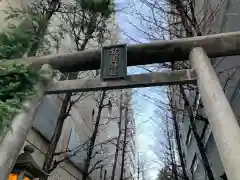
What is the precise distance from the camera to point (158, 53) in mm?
5043

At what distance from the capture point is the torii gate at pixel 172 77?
3.69 meters

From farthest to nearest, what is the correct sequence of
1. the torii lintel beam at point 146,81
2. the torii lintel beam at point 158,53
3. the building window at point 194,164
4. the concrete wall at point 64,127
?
1. the building window at point 194,164
2. the concrete wall at point 64,127
3. the torii lintel beam at point 158,53
4. the torii lintel beam at point 146,81

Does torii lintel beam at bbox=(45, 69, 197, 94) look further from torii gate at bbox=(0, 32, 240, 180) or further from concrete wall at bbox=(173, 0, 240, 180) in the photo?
concrete wall at bbox=(173, 0, 240, 180)

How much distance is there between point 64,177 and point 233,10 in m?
8.67

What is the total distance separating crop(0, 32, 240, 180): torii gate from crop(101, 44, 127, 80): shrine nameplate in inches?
4.5

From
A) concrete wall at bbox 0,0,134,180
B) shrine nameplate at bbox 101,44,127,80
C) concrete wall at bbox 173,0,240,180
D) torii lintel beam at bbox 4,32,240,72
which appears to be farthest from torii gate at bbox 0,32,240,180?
concrete wall at bbox 173,0,240,180

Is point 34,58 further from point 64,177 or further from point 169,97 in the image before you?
point 169,97

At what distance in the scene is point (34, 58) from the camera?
5.56 meters

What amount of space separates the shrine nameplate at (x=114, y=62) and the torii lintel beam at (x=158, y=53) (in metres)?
0.17

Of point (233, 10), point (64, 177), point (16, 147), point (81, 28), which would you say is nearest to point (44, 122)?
point (64, 177)

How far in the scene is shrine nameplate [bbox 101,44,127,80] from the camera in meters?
4.84

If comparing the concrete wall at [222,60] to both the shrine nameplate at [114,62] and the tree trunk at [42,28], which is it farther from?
the tree trunk at [42,28]


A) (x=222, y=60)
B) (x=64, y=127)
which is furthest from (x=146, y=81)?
(x=64, y=127)

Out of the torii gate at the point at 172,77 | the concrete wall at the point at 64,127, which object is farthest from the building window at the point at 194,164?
the torii gate at the point at 172,77
